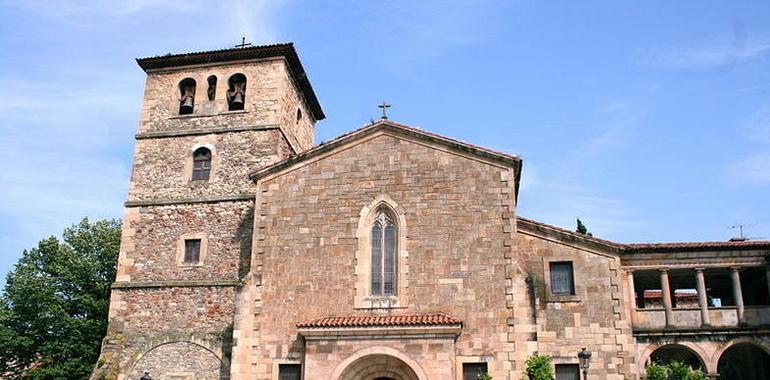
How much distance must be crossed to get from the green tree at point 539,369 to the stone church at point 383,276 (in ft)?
1.86

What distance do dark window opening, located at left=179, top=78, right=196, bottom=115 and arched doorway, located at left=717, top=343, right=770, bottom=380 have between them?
71.3 feet

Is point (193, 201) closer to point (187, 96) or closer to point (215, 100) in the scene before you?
point (215, 100)

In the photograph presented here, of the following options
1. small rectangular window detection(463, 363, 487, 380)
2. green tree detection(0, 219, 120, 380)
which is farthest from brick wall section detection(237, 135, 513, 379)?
green tree detection(0, 219, 120, 380)

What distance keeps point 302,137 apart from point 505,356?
1459 centimetres

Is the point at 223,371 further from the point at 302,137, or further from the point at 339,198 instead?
the point at 302,137

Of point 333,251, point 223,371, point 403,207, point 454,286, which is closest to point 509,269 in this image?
point 454,286

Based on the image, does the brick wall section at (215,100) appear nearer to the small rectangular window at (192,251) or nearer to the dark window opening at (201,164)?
the dark window opening at (201,164)

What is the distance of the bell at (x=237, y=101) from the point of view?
1107 inches

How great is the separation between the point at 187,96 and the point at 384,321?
1321 centimetres

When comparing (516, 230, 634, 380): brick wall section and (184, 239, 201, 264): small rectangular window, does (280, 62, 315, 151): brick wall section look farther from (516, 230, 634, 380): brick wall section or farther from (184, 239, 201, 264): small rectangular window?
(516, 230, 634, 380): brick wall section

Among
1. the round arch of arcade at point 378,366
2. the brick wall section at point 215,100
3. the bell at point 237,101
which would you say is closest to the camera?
the round arch of arcade at point 378,366

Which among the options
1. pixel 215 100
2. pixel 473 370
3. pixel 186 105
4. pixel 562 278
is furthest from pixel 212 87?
pixel 562 278

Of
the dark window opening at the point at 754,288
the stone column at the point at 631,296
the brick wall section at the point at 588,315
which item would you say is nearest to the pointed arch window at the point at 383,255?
the brick wall section at the point at 588,315

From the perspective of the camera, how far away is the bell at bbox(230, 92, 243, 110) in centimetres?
2812
